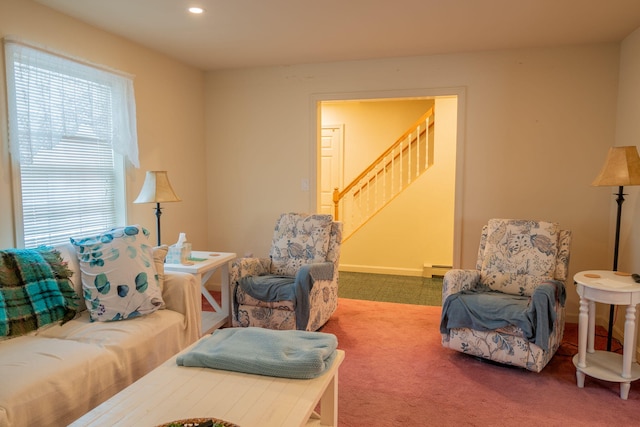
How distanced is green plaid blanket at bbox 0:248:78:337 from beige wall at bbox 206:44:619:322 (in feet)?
7.88

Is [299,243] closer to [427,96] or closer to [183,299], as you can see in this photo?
[183,299]

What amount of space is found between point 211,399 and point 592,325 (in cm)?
251

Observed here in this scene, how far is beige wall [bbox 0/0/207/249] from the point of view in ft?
8.84

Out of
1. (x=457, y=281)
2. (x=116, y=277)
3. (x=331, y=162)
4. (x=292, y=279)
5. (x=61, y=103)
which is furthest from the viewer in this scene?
(x=331, y=162)

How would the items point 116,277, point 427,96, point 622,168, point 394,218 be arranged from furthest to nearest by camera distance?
1. point 394,218
2. point 427,96
3. point 622,168
4. point 116,277

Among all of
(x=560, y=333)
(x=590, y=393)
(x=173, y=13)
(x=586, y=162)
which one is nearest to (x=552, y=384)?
(x=590, y=393)

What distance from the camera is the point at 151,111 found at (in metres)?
3.94

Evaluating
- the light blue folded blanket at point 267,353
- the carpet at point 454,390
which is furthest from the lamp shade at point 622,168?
the light blue folded blanket at point 267,353

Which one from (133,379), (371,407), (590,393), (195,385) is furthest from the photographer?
(590,393)

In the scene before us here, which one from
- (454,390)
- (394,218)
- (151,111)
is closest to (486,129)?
(394,218)

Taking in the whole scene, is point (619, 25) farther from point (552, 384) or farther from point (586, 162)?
point (552, 384)

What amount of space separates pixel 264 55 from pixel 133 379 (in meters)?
3.02

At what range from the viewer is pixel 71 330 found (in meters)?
2.32

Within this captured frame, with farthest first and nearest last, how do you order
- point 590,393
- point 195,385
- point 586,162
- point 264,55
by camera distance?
1. point 264,55
2. point 586,162
3. point 590,393
4. point 195,385
